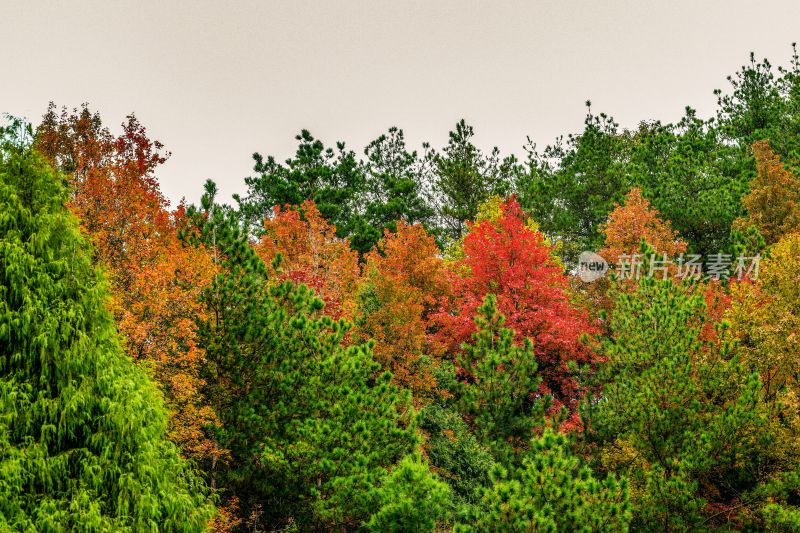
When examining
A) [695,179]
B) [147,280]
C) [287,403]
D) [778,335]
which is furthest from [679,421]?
[695,179]

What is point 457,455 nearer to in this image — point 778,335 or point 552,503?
point 552,503

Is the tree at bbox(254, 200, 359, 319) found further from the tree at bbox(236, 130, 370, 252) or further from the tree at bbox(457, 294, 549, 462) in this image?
the tree at bbox(236, 130, 370, 252)

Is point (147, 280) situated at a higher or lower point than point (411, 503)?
higher

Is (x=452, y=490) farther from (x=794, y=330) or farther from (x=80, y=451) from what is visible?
(x=80, y=451)

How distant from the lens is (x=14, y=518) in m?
8.76

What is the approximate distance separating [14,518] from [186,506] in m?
2.54

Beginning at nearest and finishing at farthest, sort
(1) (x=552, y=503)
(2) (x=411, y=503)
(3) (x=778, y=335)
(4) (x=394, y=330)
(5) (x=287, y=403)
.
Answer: (2) (x=411, y=503) < (1) (x=552, y=503) < (3) (x=778, y=335) < (5) (x=287, y=403) < (4) (x=394, y=330)

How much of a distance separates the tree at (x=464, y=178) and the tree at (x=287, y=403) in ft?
81.0

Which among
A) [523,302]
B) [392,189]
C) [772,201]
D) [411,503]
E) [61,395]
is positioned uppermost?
[392,189]

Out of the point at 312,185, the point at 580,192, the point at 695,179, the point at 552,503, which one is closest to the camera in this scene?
the point at 552,503

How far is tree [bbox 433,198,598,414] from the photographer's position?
22.9 meters

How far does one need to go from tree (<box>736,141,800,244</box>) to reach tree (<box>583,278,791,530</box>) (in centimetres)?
1433

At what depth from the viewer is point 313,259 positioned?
25641 millimetres

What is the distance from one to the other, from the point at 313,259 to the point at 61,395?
53.4ft
